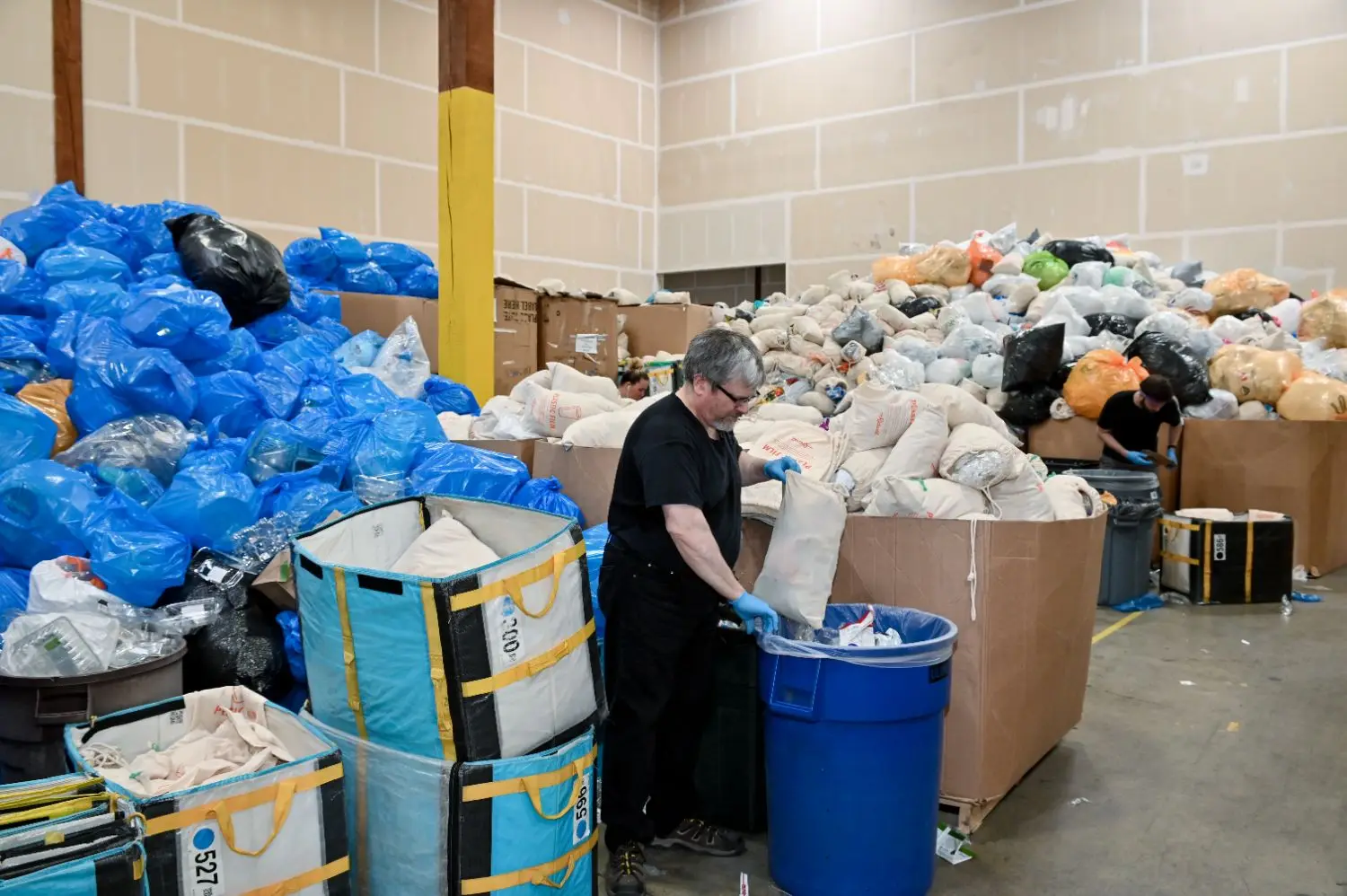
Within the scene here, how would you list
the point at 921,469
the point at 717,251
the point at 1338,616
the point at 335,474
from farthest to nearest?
the point at 717,251, the point at 1338,616, the point at 335,474, the point at 921,469

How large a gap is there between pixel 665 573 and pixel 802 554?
1.39 feet

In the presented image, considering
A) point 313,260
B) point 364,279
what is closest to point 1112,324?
point 364,279

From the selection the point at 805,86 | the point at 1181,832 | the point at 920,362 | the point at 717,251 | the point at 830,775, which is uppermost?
the point at 805,86

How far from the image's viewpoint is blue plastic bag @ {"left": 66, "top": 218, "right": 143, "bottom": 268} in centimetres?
481

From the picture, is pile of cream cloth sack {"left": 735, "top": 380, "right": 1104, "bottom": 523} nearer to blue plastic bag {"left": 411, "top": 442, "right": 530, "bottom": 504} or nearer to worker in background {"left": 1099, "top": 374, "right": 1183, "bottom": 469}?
blue plastic bag {"left": 411, "top": 442, "right": 530, "bottom": 504}

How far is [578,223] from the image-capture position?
10.3 m

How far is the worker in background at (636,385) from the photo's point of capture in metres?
5.51

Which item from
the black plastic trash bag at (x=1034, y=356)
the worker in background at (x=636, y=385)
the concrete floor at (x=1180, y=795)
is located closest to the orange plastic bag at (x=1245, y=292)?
the black plastic trash bag at (x=1034, y=356)

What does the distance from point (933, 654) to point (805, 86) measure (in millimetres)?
9028

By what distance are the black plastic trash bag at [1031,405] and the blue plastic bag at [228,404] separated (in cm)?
422

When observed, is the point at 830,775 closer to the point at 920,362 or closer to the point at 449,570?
the point at 449,570

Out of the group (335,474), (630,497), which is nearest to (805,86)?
(335,474)

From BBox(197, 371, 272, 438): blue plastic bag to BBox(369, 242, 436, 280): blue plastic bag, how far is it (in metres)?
2.64

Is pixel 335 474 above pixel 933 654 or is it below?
above
